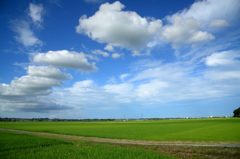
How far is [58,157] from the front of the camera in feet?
48.6

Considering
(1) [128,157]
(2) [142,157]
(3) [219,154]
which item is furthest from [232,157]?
(1) [128,157]

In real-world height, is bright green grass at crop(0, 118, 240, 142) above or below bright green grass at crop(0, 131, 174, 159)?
below

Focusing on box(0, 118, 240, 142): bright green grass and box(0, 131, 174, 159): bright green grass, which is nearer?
box(0, 131, 174, 159): bright green grass

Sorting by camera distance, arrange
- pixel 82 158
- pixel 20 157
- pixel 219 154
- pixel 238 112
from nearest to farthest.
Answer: pixel 82 158, pixel 20 157, pixel 219 154, pixel 238 112

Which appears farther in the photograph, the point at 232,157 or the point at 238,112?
the point at 238,112

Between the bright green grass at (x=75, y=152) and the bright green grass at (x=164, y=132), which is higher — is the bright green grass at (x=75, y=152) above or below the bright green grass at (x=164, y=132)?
above

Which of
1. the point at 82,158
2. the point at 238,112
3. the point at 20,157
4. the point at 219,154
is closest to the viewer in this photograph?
the point at 82,158

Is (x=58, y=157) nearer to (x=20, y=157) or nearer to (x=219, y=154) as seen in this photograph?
(x=20, y=157)

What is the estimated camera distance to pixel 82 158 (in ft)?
46.5

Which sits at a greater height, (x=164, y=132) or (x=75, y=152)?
(x=75, y=152)

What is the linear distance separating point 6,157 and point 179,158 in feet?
56.2

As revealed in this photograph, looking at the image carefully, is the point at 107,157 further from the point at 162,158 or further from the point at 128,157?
the point at 162,158

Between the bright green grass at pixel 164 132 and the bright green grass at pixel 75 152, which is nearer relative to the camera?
the bright green grass at pixel 75 152

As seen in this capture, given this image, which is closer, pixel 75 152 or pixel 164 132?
pixel 75 152
